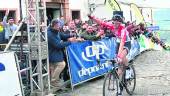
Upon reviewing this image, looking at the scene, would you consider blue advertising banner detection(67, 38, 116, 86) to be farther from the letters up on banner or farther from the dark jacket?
the dark jacket

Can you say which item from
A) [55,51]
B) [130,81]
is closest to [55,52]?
[55,51]

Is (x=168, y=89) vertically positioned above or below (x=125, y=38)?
below

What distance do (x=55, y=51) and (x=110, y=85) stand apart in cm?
225

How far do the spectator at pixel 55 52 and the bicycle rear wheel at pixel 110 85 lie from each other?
2.01 metres

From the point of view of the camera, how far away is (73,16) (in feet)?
96.2

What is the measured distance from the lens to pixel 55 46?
36.6 feet

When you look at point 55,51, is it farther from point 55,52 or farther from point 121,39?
point 121,39

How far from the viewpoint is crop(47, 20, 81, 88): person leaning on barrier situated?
1111 centimetres

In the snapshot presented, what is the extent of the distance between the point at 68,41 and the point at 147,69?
5.08 m

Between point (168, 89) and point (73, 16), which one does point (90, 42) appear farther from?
point (73, 16)

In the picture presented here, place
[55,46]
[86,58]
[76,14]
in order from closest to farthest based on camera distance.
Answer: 1. [55,46]
2. [86,58]
3. [76,14]

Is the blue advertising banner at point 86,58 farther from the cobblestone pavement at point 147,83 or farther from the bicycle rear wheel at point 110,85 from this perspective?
the bicycle rear wheel at point 110,85

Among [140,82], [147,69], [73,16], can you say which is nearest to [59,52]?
[140,82]

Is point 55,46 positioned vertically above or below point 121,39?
below
